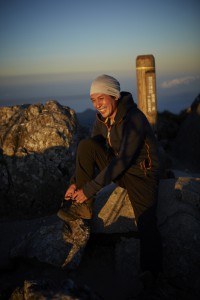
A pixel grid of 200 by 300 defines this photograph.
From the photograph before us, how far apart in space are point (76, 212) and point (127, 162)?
4.00 feet

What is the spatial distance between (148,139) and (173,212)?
1204 mm

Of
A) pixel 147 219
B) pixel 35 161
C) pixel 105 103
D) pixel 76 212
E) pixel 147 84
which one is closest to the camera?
pixel 147 219

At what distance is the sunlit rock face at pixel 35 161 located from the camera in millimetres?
6145

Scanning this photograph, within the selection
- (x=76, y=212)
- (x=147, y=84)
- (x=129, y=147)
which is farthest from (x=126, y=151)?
(x=147, y=84)

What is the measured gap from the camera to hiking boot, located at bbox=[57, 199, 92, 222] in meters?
4.50

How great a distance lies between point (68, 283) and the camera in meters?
3.00

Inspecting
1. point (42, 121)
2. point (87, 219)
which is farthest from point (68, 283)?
point (42, 121)

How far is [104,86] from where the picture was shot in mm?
3977

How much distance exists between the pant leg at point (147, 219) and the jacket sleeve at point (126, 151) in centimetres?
31

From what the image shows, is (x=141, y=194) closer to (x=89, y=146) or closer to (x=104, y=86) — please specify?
(x=89, y=146)

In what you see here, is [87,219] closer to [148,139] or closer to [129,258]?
[129,258]

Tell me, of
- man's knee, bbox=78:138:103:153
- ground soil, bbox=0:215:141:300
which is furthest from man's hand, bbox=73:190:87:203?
ground soil, bbox=0:215:141:300

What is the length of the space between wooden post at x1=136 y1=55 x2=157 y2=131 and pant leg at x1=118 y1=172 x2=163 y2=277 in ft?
17.1

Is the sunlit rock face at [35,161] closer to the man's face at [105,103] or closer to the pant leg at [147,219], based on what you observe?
the man's face at [105,103]
